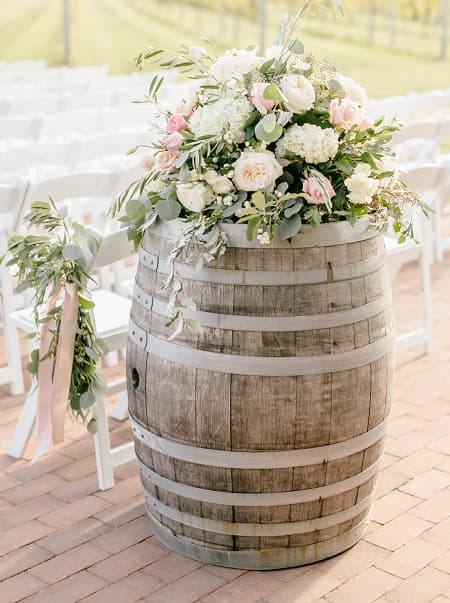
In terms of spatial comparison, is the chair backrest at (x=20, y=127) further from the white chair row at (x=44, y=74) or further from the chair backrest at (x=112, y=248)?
the white chair row at (x=44, y=74)

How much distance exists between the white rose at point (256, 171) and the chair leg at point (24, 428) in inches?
53.0

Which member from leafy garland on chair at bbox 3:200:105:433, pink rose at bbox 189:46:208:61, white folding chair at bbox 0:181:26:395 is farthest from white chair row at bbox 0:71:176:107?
pink rose at bbox 189:46:208:61

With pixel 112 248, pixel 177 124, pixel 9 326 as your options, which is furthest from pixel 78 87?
pixel 177 124

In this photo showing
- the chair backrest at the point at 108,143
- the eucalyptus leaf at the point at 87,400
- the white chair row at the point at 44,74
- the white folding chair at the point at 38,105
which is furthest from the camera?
the white chair row at the point at 44,74

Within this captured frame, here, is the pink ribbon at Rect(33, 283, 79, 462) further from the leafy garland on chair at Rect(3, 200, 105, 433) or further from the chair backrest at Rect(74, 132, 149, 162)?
the chair backrest at Rect(74, 132, 149, 162)

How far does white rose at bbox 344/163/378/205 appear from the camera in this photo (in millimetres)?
2744

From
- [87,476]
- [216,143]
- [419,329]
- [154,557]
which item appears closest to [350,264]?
[216,143]

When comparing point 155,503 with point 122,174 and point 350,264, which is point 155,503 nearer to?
point 350,264

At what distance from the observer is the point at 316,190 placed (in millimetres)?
2686

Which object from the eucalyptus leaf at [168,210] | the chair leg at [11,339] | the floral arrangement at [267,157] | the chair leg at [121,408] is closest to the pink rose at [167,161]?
the floral arrangement at [267,157]

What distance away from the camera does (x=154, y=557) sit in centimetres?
308

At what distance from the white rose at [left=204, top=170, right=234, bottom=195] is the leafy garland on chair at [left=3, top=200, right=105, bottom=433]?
0.57 metres

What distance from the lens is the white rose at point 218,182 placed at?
108 inches

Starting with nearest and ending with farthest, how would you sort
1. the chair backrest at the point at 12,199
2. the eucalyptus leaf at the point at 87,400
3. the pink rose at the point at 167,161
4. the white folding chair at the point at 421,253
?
the pink rose at the point at 167,161 → the eucalyptus leaf at the point at 87,400 → the chair backrest at the point at 12,199 → the white folding chair at the point at 421,253
